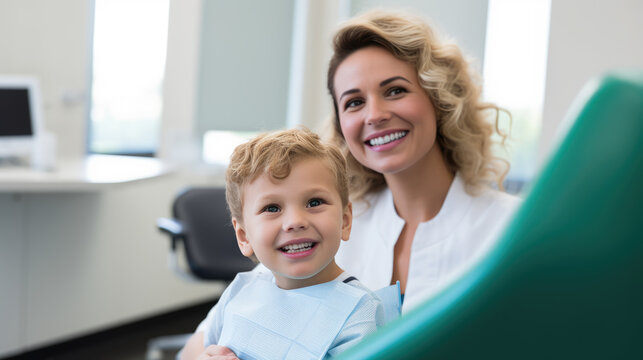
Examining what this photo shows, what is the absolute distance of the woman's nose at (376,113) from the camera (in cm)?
133

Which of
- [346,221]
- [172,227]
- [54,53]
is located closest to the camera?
[346,221]

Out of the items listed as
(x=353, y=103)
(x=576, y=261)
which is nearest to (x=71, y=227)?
(x=353, y=103)

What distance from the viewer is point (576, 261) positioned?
31 centimetres

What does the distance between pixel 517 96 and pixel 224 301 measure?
2950 millimetres

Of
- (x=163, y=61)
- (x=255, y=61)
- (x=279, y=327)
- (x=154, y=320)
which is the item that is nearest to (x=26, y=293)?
(x=154, y=320)

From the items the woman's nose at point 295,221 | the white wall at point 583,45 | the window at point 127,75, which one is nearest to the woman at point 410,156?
the woman's nose at point 295,221

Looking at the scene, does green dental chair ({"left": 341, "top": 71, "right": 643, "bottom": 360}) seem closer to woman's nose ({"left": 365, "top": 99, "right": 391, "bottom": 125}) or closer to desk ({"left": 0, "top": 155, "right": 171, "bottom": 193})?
woman's nose ({"left": 365, "top": 99, "right": 391, "bottom": 125})

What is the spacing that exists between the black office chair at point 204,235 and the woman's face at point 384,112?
1.39 meters

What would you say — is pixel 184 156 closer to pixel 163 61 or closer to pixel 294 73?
pixel 163 61

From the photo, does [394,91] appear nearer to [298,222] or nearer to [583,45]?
[298,222]

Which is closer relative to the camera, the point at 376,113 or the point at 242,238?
the point at 242,238

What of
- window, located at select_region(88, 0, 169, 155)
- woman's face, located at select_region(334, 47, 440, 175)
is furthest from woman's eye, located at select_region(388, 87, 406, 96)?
window, located at select_region(88, 0, 169, 155)

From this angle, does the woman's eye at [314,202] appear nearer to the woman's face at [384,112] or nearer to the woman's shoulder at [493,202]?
the woman's face at [384,112]

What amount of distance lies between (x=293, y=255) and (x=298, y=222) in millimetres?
53
